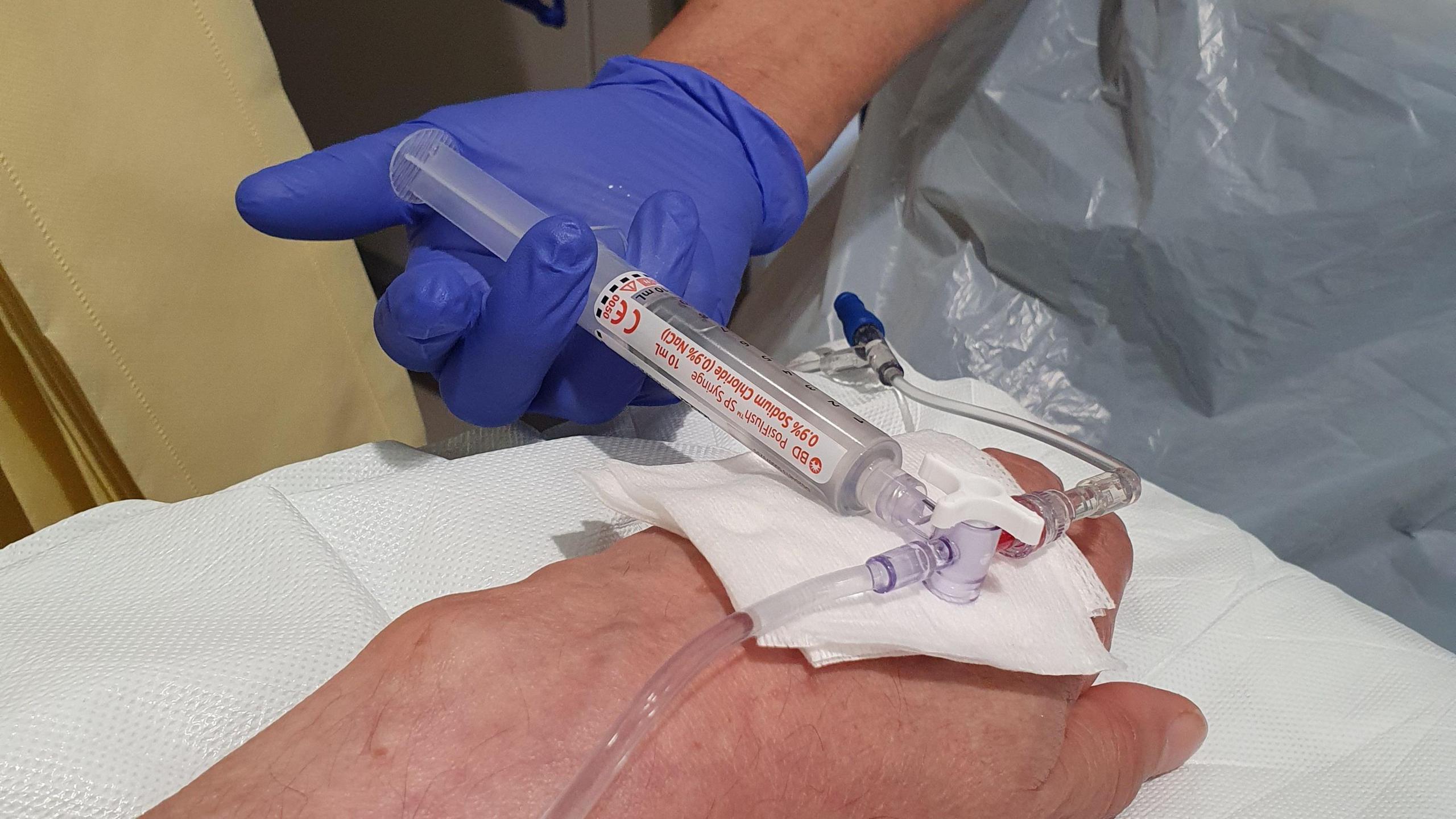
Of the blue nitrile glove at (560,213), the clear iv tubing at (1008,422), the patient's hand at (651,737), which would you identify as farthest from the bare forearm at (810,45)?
the patient's hand at (651,737)

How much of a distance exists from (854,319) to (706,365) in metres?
0.39

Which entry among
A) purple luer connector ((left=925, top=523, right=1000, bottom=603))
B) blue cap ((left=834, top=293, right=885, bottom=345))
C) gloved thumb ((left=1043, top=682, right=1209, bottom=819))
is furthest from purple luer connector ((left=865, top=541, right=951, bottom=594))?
blue cap ((left=834, top=293, right=885, bottom=345))

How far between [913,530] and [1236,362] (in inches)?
27.7

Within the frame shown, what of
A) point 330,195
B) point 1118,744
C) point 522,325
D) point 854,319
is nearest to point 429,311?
point 522,325

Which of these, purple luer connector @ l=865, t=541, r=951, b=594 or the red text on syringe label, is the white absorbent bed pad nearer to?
the red text on syringe label

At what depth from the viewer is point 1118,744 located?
2.09 feet

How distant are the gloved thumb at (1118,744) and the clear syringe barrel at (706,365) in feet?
0.71

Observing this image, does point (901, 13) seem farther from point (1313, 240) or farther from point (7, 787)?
point (7, 787)

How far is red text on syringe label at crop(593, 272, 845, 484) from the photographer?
60 cm

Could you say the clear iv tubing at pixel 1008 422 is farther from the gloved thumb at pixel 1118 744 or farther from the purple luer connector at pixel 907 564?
the purple luer connector at pixel 907 564

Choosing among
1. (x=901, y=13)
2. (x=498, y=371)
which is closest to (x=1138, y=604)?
(x=498, y=371)

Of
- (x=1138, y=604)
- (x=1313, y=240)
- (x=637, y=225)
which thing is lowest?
(x=1138, y=604)

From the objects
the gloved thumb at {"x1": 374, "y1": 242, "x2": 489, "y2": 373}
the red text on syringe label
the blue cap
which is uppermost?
the gloved thumb at {"x1": 374, "y1": 242, "x2": 489, "y2": 373}

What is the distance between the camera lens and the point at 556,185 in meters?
0.87
